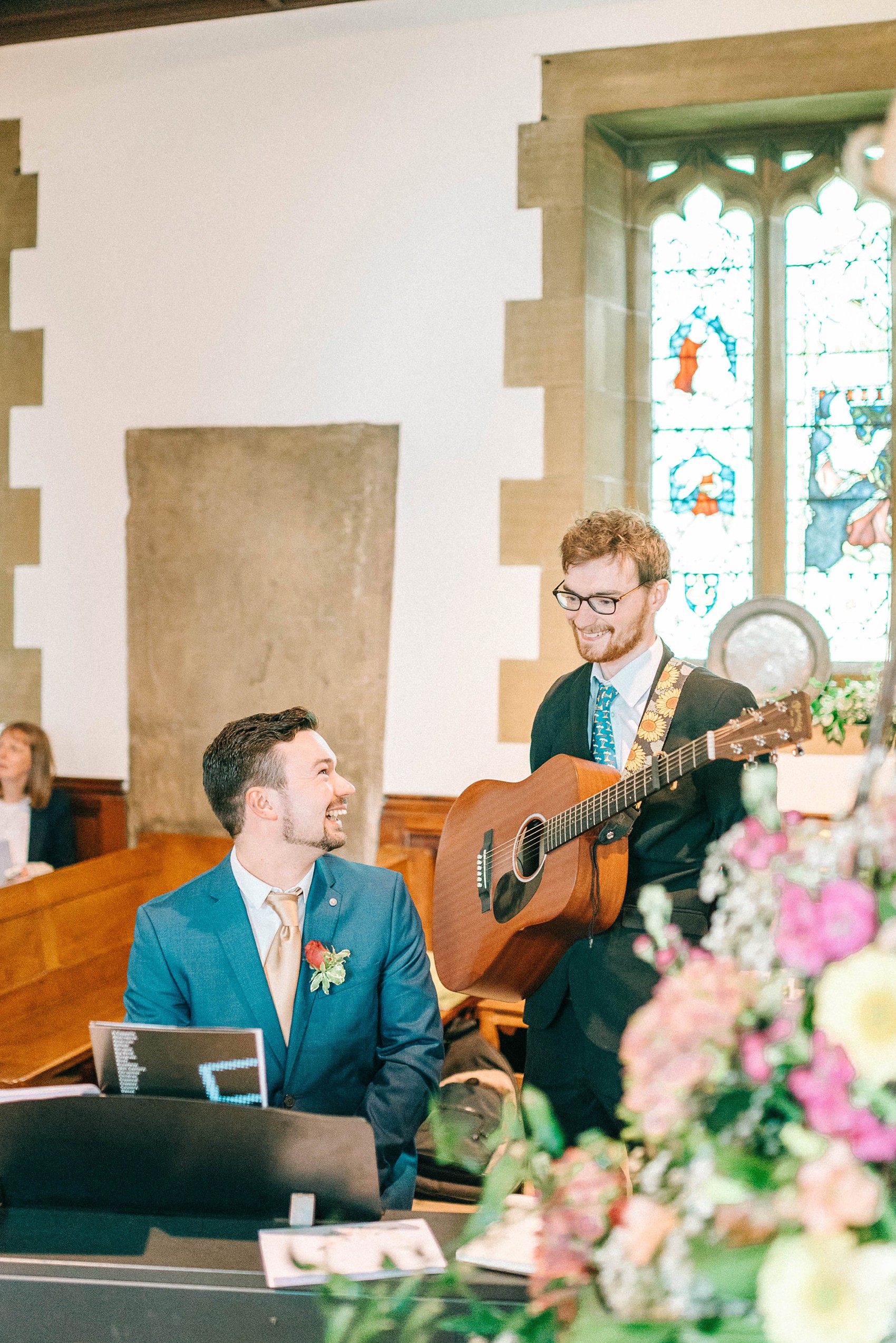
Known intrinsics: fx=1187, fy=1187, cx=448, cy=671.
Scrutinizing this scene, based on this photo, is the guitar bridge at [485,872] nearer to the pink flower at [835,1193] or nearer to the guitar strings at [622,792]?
the guitar strings at [622,792]

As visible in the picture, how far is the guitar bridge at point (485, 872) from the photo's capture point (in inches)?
99.2

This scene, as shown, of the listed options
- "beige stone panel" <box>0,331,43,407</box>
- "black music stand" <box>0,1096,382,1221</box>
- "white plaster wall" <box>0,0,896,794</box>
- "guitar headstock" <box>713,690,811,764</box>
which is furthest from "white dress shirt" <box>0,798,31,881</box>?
"guitar headstock" <box>713,690,811,764</box>

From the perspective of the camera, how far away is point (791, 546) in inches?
169

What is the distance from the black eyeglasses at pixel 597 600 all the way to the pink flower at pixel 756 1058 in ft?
4.90

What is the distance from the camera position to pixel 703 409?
442cm

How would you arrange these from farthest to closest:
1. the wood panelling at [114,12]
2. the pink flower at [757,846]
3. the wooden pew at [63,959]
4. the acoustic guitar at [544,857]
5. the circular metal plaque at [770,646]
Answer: the wood panelling at [114,12]
the circular metal plaque at [770,646]
the wooden pew at [63,959]
the acoustic guitar at [544,857]
the pink flower at [757,846]

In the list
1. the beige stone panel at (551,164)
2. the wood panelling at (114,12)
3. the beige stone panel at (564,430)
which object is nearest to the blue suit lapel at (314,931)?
the beige stone panel at (564,430)

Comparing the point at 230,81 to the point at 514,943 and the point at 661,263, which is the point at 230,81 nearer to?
the point at 661,263

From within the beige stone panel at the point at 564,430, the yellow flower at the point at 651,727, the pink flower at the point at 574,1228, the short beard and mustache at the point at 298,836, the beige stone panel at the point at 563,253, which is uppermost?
the beige stone panel at the point at 563,253

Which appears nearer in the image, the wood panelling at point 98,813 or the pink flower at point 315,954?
the pink flower at point 315,954

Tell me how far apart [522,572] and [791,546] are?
982 millimetres

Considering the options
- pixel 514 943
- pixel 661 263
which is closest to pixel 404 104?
pixel 661 263

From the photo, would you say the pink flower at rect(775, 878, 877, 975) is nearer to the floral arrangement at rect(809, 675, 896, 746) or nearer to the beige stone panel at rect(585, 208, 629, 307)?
the floral arrangement at rect(809, 675, 896, 746)

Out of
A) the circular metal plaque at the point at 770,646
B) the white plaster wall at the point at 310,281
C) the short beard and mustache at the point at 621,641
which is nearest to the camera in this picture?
the short beard and mustache at the point at 621,641
